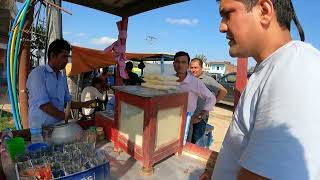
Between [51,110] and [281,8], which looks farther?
[51,110]

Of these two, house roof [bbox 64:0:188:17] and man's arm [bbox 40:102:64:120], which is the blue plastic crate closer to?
man's arm [bbox 40:102:64:120]

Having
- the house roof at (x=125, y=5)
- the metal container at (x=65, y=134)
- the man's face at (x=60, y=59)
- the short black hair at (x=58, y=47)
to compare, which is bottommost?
the metal container at (x=65, y=134)

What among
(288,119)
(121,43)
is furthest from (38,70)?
(288,119)

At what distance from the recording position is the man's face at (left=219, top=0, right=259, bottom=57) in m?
0.73

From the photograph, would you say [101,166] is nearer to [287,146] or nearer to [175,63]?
[287,146]

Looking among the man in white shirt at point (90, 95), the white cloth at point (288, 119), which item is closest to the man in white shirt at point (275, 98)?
the white cloth at point (288, 119)

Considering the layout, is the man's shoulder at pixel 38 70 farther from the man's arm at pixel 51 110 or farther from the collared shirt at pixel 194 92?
the collared shirt at pixel 194 92

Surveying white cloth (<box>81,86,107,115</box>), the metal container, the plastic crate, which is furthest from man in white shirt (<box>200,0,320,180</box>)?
white cloth (<box>81,86,107,115</box>)

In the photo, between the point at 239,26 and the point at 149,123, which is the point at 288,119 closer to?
the point at 239,26

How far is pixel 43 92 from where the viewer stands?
7.78 feet

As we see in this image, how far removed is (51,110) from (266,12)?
214cm

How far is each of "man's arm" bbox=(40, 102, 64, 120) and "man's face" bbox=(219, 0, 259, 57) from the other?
1.99m

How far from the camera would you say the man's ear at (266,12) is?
70 cm

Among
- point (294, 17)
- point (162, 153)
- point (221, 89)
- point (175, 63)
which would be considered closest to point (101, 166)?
point (162, 153)
